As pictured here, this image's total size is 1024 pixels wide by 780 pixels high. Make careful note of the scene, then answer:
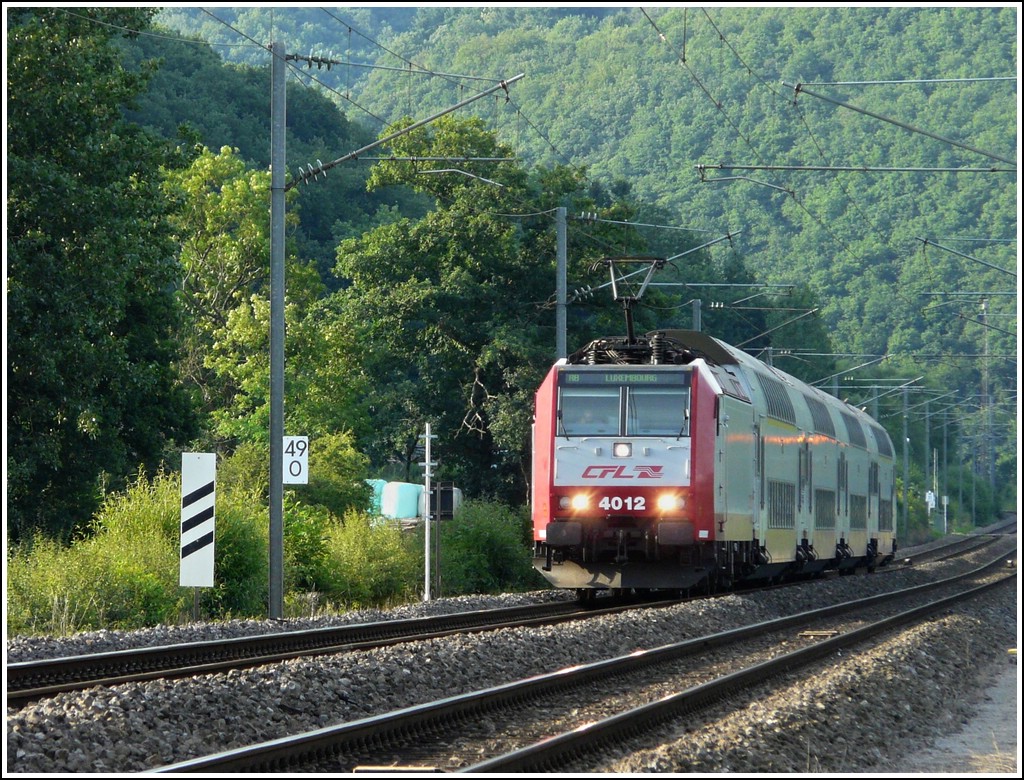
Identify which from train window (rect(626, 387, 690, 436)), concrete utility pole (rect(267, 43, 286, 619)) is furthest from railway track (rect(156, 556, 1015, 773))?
concrete utility pole (rect(267, 43, 286, 619))

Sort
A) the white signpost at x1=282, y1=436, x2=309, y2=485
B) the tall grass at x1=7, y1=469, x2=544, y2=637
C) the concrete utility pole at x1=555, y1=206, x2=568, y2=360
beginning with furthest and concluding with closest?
the concrete utility pole at x1=555, y1=206, x2=568, y2=360 → the white signpost at x1=282, y1=436, x2=309, y2=485 → the tall grass at x1=7, y1=469, x2=544, y2=637

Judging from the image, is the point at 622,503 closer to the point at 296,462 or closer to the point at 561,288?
the point at 296,462

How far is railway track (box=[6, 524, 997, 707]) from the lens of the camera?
13.2 meters

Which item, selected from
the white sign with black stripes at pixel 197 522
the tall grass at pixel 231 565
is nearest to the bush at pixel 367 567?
the tall grass at pixel 231 565

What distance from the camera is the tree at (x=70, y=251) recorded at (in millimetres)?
25672

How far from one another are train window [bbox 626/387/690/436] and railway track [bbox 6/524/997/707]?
2577 mm

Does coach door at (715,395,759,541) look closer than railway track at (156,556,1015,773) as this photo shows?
No

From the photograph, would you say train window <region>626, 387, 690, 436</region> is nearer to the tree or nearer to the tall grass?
the tall grass

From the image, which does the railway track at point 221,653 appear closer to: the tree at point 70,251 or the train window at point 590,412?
the train window at point 590,412

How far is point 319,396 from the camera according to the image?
46.5 m

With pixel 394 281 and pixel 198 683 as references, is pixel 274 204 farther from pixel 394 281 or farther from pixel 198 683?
pixel 394 281

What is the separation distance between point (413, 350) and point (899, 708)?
117 ft

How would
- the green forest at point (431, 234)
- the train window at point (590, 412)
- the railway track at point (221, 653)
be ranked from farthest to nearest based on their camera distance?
the green forest at point (431, 234), the train window at point (590, 412), the railway track at point (221, 653)

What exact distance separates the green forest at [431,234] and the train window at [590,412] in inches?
147
